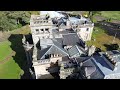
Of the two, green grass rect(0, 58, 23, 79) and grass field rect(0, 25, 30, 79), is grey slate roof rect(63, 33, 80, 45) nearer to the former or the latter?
grass field rect(0, 25, 30, 79)

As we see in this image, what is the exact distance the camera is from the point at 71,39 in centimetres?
4644

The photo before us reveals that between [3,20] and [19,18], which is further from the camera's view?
[19,18]

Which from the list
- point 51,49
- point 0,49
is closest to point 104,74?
point 51,49

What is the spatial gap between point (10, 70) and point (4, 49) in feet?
40.7

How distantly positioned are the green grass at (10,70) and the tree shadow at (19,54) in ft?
4.03

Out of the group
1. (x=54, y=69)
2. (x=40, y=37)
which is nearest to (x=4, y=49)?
(x=40, y=37)

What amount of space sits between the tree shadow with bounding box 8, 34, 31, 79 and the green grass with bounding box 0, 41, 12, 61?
1.37m

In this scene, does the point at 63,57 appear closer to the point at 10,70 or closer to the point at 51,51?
the point at 51,51

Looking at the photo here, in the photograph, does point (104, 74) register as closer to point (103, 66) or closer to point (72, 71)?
point (103, 66)

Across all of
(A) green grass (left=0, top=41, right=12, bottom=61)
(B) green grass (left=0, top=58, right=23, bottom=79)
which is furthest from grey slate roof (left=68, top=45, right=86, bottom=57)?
(A) green grass (left=0, top=41, right=12, bottom=61)

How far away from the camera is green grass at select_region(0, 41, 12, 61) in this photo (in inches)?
2062

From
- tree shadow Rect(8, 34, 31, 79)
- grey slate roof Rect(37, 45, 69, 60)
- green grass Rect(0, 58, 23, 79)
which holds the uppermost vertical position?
grey slate roof Rect(37, 45, 69, 60)
